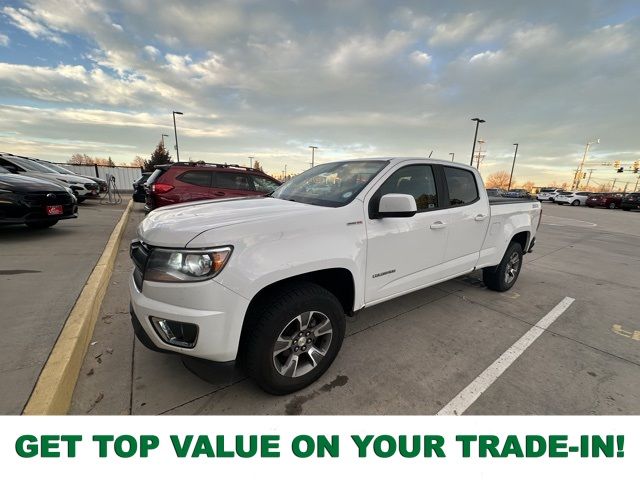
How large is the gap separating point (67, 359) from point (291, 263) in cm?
176

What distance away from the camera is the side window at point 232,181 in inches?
276

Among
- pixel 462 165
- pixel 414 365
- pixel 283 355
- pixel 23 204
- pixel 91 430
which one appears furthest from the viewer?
pixel 23 204

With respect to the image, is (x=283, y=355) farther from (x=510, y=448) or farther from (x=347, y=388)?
(x=510, y=448)

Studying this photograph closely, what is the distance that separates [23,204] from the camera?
205 inches

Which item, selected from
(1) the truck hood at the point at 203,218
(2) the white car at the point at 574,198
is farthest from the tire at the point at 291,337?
(2) the white car at the point at 574,198

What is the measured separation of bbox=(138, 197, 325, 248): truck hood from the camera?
6.21 ft

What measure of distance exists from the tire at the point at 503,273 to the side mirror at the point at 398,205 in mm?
2636

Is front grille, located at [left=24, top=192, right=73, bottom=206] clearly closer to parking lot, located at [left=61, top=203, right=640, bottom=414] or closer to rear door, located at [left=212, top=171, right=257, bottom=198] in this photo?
parking lot, located at [left=61, top=203, right=640, bottom=414]

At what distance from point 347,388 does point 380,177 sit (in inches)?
67.7

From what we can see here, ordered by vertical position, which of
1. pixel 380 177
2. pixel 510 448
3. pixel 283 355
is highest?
pixel 380 177

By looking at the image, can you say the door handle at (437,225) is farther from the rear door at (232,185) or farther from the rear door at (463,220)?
A: the rear door at (232,185)

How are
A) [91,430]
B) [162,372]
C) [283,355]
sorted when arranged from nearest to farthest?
[91,430]
[283,355]
[162,372]

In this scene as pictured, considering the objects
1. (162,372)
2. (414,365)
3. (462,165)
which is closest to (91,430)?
(162,372)

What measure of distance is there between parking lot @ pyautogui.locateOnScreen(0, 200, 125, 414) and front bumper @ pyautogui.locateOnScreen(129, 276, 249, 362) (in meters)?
0.98
